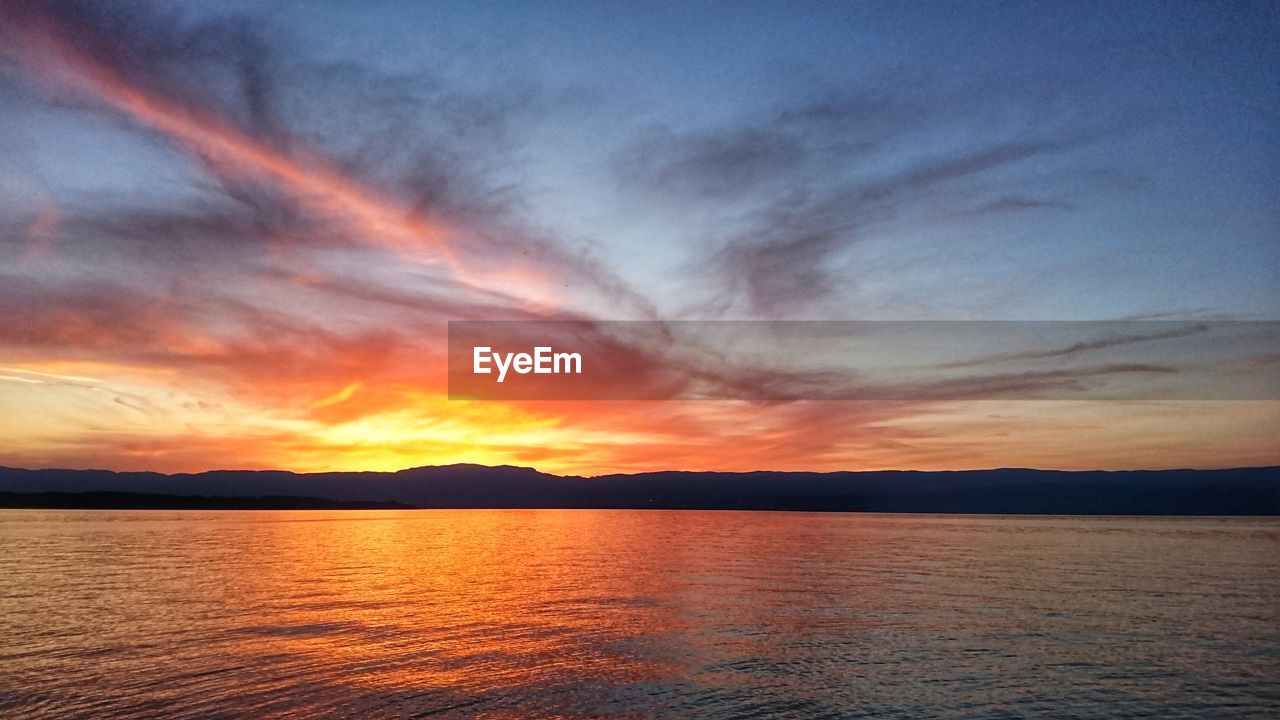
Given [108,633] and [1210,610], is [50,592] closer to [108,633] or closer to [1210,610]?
[108,633]

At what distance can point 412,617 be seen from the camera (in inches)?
1540

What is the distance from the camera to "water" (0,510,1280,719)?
23891 mm

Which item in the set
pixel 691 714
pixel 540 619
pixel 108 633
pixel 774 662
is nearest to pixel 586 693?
pixel 691 714

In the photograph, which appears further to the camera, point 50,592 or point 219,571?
point 219,571

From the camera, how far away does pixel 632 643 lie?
32500 mm

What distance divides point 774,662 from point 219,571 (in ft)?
172

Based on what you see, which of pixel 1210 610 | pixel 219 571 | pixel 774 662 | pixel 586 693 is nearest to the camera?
pixel 586 693

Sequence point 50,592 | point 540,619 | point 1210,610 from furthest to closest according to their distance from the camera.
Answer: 1. point 50,592
2. point 1210,610
3. point 540,619

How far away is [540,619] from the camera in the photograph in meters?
39.0

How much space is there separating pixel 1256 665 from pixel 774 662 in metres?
19.0

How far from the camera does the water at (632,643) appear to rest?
23.9m

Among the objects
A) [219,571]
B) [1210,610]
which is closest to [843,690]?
[1210,610]

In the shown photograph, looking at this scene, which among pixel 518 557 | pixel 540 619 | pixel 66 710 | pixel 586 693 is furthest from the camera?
pixel 518 557

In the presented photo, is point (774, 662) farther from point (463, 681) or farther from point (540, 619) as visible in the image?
point (540, 619)
